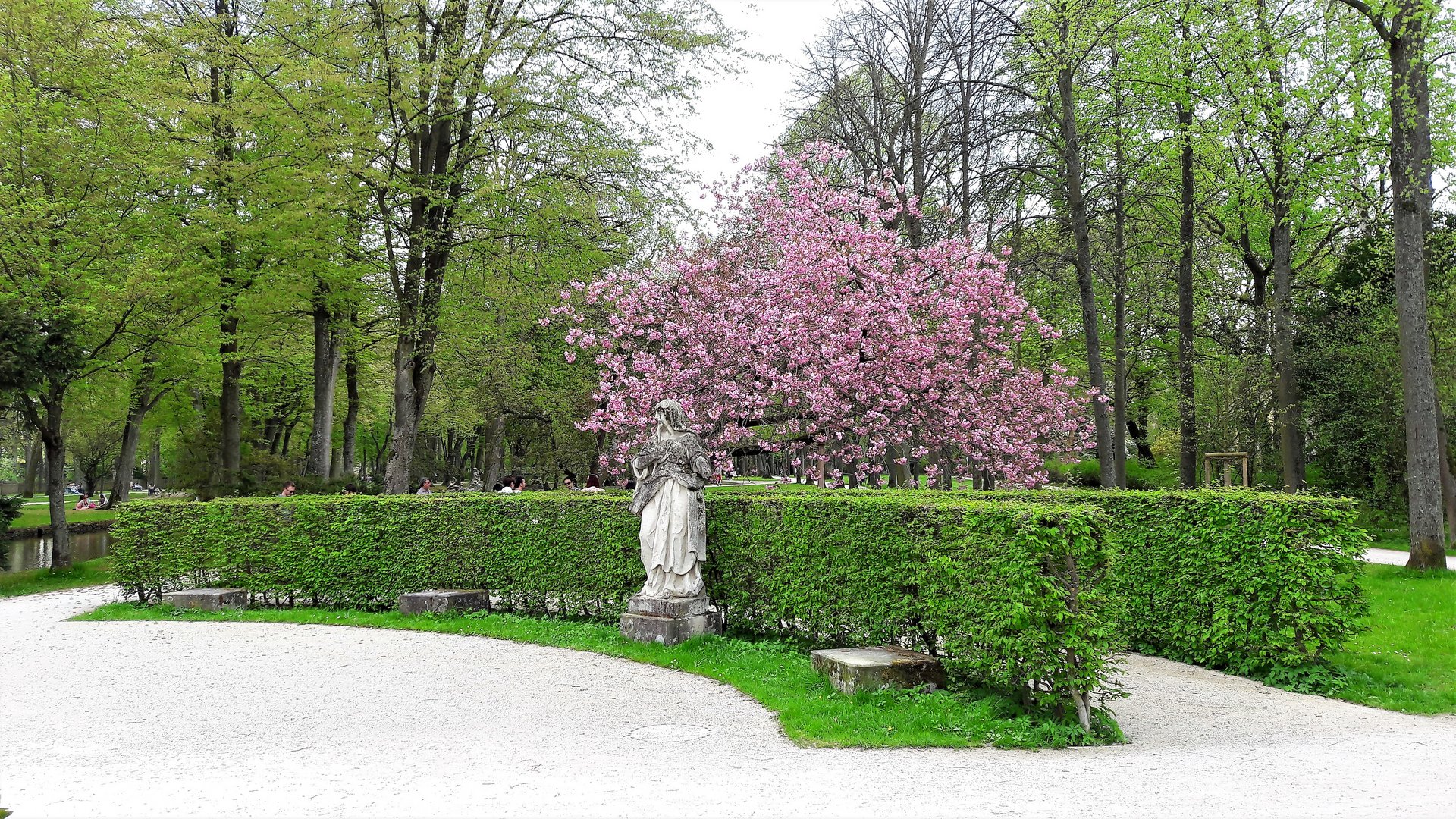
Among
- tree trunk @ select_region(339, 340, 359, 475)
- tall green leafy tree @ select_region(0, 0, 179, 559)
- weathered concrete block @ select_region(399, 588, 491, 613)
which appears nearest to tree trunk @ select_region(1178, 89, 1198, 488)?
weathered concrete block @ select_region(399, 588, 491, 613)

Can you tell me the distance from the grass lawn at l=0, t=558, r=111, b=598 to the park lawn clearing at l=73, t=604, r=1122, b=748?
8021 millimetres

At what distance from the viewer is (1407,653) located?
741 centimetres

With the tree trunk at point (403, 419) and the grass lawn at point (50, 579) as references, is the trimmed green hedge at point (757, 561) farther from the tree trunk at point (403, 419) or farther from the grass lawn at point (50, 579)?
the tree trunk at point (403, 419)

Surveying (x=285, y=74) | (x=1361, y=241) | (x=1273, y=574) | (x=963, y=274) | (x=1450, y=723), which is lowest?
(x=1450, y=723)

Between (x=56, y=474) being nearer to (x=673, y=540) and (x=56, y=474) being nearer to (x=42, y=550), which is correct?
(x=42, y=550)

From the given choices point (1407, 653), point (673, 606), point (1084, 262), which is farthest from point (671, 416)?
point (1084, 262)

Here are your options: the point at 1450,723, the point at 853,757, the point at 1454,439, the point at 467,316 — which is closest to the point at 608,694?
the point at 853,757

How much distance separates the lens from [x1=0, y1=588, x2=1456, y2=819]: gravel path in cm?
420

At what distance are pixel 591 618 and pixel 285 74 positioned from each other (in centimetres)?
1165

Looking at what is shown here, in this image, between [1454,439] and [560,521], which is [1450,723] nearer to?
[560,521]

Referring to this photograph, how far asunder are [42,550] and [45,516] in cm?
1047

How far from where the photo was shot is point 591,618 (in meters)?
9.99

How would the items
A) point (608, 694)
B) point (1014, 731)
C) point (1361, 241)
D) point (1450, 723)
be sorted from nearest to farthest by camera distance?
point (1014, 731) < point (1450, 723) < point (608, 694) < point (1361, 241)

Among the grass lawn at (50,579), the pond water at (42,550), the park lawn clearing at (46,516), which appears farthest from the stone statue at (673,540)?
the park lawn clearing at (46,516)
